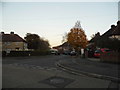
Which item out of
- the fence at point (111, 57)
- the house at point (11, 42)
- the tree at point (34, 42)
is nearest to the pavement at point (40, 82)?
the fence at point (111, 57)

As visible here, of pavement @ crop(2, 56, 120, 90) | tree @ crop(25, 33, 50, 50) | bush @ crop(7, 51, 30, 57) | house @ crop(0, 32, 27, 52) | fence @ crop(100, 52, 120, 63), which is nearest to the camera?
pavement @ crop(2, 56, 120, 90)

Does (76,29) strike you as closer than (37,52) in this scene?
Yes

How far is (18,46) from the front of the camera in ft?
165

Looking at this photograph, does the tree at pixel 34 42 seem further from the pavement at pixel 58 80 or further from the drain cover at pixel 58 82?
the drain cover at pixel 58 82

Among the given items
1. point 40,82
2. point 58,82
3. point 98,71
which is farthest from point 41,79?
point 98,71

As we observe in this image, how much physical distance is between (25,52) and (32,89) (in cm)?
3161

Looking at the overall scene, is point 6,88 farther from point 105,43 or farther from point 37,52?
point 37,52

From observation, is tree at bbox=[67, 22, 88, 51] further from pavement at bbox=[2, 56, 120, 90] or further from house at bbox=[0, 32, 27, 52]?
pavement at bbox=[2, 56, 120, 90]

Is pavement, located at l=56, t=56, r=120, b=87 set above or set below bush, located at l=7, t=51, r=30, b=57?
below

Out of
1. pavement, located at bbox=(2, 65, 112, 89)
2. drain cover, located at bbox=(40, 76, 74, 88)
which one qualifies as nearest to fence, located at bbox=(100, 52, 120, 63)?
pavement, located at bbox=(2, 65, 112, 89)

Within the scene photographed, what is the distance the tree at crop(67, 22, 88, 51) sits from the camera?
3327 cm

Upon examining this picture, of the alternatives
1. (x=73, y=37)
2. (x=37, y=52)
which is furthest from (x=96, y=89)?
(x=37, y=52)

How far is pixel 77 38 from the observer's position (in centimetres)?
3359

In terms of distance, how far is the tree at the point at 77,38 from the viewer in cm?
3327
